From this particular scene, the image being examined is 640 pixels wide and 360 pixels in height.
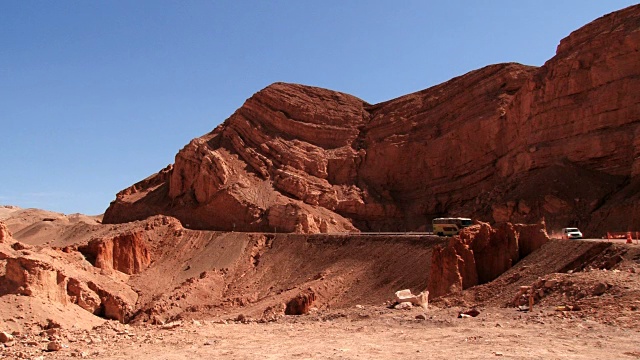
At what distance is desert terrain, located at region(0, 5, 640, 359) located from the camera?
15078 millimetres

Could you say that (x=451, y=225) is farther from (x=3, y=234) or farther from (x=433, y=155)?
(x=3, y=234)

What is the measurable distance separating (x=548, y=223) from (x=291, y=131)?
30885 millimetres

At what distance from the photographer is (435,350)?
12.9 m

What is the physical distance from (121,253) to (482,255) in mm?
30849

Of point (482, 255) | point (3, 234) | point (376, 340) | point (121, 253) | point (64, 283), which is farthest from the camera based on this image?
point (121, 253)

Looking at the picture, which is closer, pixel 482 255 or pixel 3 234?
pixel 482 255

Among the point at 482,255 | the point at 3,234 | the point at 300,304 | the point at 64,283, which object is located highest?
the point at 3,234

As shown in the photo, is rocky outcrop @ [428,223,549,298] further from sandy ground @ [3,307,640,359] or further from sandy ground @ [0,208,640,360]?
sandy ground @ [3,307,640,359]

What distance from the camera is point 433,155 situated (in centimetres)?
5600

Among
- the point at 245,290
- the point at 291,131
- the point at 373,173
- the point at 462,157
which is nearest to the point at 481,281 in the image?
the point at 245,290

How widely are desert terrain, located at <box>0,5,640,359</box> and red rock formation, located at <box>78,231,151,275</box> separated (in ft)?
0.52

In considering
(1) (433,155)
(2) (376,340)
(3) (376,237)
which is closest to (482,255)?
(3) (376,237)

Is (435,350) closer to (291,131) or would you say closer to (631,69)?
(631,69)

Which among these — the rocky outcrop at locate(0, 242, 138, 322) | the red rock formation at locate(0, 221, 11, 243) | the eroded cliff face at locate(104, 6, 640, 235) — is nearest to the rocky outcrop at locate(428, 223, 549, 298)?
the eroded cliff face at locate(104, 6, 640, 235)
